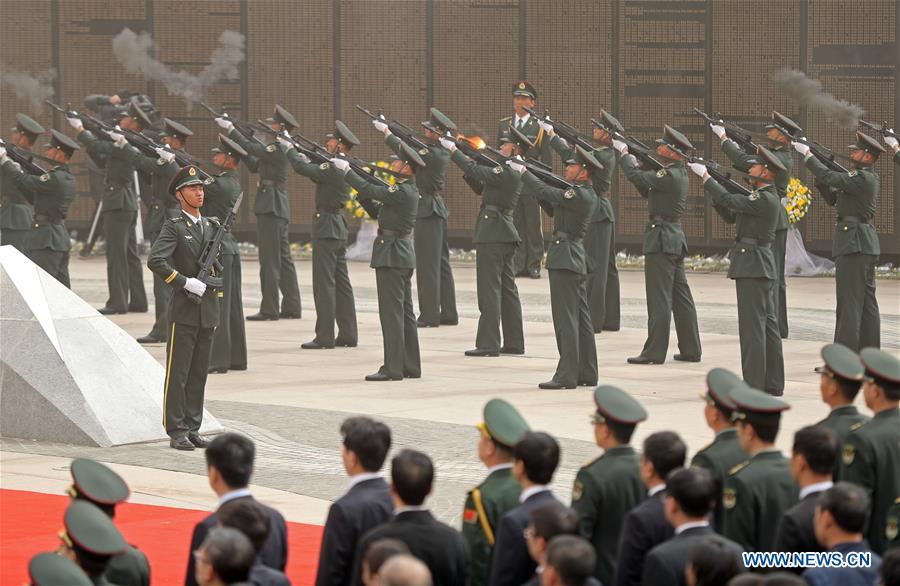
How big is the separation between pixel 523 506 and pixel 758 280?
26.3 feet

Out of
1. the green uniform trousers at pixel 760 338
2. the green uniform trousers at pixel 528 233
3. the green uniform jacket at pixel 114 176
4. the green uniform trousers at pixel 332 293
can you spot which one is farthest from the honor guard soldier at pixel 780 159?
the green uniform jacket at pixel 114 176

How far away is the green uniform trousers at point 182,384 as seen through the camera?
11.0m

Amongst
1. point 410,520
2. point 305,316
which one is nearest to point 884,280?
point 305,316

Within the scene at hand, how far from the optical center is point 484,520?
19.6 feet

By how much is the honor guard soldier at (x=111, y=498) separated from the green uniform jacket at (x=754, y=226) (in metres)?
8.29

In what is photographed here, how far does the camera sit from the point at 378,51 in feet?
79.8

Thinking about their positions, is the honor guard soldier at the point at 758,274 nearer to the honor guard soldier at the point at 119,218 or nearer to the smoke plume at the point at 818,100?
the honor guard soldier at the point at 119,218

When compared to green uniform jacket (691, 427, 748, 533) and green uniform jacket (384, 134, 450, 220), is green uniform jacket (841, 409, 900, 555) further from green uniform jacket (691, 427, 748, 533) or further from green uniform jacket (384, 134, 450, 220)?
green uniform jacket (384, 134, 450, 220)

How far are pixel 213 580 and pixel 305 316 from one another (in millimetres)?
13711

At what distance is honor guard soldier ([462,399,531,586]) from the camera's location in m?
5.95

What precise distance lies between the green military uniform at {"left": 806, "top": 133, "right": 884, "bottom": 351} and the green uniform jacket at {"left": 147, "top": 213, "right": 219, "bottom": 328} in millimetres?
5949

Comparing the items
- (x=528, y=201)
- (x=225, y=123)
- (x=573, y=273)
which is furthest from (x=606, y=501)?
(x=528, y=201)

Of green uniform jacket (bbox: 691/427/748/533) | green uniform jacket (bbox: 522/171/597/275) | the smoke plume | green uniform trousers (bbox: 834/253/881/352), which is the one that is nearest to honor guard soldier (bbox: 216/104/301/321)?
green uniform jacket (bbox: 522/171/597/275)

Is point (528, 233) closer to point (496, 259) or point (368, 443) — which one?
point (496, 259)
